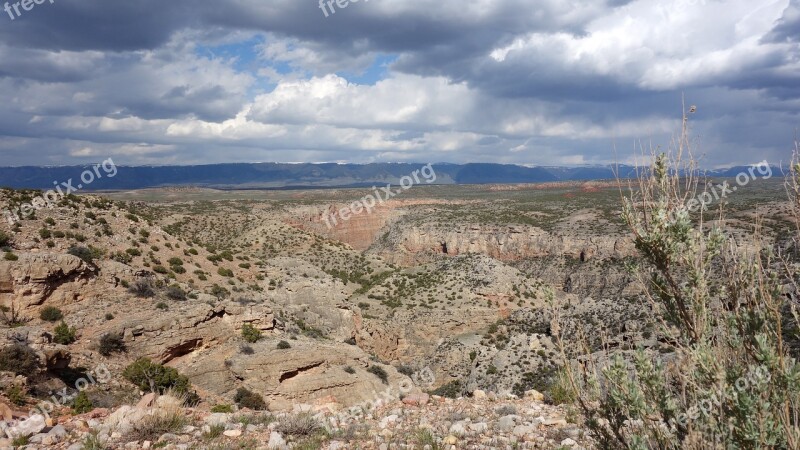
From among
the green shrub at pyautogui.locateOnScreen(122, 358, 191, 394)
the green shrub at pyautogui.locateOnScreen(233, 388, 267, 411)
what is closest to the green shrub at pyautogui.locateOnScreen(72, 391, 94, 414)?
the green shrub at pyautogui.locateOnScreen(122, 358, 191, 394)

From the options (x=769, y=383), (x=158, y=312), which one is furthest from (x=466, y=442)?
(x=158, y=312)

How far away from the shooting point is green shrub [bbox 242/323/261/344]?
16500 millimetres

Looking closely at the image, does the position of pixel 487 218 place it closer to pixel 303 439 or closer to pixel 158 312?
pixel 158 312

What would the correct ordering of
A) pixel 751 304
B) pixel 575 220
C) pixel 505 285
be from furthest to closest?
pixel 575 220 → pixel 505 285 → pixel 751 304

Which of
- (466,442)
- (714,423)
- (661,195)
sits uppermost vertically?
(661,195)

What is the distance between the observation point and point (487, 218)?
7681 cm

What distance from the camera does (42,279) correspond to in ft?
46.9

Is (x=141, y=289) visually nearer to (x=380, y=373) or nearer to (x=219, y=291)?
(x=219, y=291)

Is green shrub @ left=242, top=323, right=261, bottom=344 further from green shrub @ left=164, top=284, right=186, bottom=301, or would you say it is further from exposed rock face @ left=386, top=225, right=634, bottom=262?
exposed rock face @ left=386, top=225, right=634, bottom=262

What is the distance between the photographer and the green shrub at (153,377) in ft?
40.7

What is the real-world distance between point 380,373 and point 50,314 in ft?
38.3

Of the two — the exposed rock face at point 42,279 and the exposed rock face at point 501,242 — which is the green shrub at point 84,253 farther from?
the exposed rock face at point 501,242

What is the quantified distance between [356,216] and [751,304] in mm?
88163

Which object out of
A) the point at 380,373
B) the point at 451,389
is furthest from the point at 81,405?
the point at 451,389
